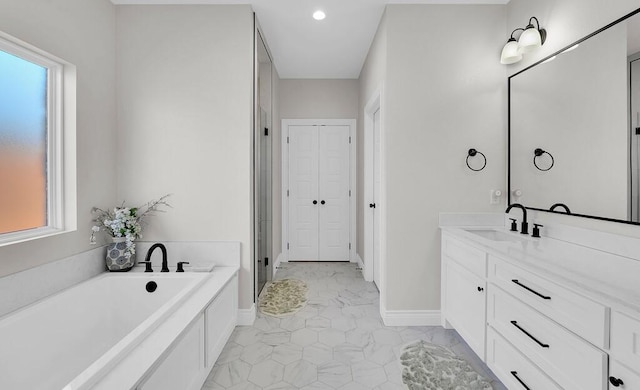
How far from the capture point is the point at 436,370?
1.99 metres

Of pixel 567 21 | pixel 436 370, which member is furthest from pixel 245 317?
pixel 567 21

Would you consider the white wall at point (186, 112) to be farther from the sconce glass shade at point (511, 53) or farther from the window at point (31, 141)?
the sconce glass shade at point (511, 53)

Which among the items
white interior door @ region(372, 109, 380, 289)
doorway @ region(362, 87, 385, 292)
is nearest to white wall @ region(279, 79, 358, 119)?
doorway @ region(362, 87, 385, 292)

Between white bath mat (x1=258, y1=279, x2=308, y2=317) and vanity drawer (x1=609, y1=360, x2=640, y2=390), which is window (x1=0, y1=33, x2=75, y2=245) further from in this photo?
vanity drawer (x1=609, y1=360, x2=640, y2=390)

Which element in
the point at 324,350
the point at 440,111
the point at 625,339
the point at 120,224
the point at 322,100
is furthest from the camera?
the point at 322,100

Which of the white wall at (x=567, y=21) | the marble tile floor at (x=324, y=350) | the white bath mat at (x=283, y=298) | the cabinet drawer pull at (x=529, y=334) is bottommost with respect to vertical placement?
the marble tile floor at (x=324, y=350)

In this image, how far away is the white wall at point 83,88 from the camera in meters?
1.76

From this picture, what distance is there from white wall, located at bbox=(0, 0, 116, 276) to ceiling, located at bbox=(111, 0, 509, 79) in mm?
441

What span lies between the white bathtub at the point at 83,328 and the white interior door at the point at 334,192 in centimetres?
252

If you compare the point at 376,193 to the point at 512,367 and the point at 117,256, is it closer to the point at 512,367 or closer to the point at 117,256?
the point at 512,367

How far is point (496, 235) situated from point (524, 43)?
4.60ft

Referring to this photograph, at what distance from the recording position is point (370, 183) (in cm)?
377

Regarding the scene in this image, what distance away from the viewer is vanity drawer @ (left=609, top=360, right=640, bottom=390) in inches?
40.1

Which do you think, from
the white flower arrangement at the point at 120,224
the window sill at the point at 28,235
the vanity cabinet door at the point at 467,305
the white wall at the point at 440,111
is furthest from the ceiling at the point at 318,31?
the vanity cabinet door at the point at 467,305
